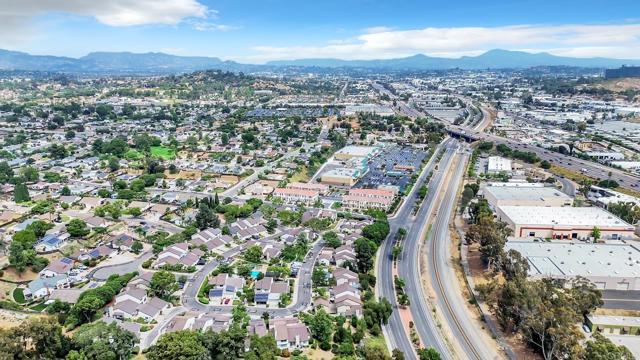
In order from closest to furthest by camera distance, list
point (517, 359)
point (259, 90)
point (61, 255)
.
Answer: point (517, 359), point (61, 255), point (259, 90)

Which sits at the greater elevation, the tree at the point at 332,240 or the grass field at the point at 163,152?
the grass field at the point at 163,152

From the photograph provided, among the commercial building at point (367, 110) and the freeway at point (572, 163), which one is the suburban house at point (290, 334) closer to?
the freeway at point (572, 163)

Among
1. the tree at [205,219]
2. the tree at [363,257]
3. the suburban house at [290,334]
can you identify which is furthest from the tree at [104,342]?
the tree at [205,219]

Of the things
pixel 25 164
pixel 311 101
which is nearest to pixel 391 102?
pixel 311 101

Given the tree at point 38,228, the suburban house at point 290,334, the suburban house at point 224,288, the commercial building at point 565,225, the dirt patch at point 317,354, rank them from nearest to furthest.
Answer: the dirt patch at point 317,354, the suburban house at point 290,334, the suburban house at point 224,288, the tree at point 38,228, the commercial building at point 565,225

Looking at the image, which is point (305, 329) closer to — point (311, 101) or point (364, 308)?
point (364, 308)

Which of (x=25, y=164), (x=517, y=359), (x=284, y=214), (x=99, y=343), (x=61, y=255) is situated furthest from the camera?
(x=25, y=164)

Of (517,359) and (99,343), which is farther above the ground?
(99,343)

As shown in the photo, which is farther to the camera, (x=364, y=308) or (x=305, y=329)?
(x=364, y=308)

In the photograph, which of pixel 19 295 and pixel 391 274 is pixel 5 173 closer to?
pixel 19 295
